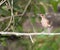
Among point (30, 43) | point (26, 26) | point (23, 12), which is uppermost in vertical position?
point (23, 12)

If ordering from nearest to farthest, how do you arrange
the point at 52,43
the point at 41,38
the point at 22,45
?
1. the point at 52,43
2. the point at 41,38
3. the point at 22,45

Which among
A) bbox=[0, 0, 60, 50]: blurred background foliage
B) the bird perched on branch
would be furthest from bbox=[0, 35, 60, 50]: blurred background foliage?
the bird perched on branch

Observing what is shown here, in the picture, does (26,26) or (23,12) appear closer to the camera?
(23,12)

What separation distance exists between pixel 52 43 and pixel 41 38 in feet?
0.45

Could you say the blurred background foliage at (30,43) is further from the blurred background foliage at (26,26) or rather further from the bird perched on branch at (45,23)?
the bird perched on branch at (45,23)

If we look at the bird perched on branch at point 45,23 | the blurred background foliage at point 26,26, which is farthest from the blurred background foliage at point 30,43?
the bird perched on branch at point 45,23

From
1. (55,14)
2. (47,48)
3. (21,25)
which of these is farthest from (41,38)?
(55,14)

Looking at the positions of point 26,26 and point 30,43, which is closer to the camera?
point 30,43

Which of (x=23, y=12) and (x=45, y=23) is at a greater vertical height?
(x=23, y=12)

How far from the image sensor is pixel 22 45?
5.93 ft

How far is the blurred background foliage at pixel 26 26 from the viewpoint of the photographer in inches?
63.7

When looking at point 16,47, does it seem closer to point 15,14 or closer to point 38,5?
point 15,14

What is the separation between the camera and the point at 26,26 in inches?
73.5

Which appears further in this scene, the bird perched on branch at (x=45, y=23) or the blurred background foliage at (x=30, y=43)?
the bird perched on branch at (x=45, y=23)
